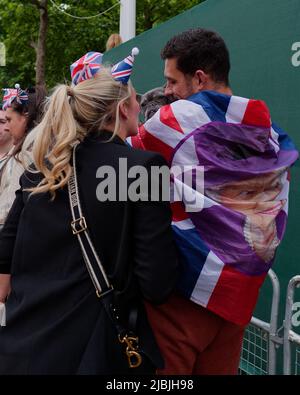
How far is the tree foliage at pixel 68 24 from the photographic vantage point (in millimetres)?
Result: 14773

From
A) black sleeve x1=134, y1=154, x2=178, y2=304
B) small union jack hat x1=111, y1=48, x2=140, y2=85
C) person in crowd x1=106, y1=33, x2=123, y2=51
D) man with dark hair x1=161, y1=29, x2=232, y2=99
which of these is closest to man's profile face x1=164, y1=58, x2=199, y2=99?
man with dark hair x1=161, y1=29, x2=232, y2=99

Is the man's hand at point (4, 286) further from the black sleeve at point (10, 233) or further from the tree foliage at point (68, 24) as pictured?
the tree foliage at point (68, 24)

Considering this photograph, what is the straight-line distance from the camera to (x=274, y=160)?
2059 millimetres

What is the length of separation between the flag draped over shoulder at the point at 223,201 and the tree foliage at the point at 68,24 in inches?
516

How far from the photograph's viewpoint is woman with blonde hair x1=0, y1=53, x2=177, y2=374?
1.73 meters

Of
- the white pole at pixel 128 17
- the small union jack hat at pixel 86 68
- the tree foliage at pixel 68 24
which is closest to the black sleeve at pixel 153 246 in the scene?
the small union jack hat at pixel 86 68

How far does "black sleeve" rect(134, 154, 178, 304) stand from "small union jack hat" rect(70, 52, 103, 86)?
429mm

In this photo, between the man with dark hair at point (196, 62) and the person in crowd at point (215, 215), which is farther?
the man with dark hair at point (196, 62)

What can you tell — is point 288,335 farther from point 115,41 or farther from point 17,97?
point 115,41

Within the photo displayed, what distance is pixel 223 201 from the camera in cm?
191

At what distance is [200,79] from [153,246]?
82 cm

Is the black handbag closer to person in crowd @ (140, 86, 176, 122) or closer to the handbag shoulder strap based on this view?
the handbag shoulder strap

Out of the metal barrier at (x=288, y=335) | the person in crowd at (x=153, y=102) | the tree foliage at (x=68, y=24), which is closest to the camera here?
the metal barrier at (x=288, y=335)

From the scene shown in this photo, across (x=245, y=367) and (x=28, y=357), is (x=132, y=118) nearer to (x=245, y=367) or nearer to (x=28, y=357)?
(x=28, y=357)
